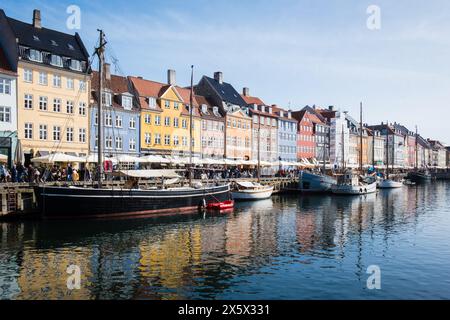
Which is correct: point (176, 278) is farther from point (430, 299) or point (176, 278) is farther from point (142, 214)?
point (142, 214)

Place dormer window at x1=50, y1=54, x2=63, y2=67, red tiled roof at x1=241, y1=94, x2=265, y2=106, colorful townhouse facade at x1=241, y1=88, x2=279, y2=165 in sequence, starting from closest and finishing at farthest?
dormer window at x1=50, y1=54, x2=63, y2=67
colorful townhouse facade at x1=241, y1=88, x2=279, y2=165
red tiled roof at x1=241, y1=94, x2=265, y2=106

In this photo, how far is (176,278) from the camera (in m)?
17.7

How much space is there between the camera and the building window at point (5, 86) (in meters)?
43.7

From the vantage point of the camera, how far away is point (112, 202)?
33.3 meters

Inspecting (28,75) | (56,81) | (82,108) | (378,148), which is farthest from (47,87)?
(378,148)

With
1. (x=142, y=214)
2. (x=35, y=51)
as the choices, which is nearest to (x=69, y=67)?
(x=35, y=51)

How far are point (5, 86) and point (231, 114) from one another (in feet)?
131

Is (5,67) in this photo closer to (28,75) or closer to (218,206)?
(28,75)

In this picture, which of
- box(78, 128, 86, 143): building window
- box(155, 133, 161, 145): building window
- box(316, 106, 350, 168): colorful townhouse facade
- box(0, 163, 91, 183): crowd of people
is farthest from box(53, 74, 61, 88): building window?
box(316, 106, 350, 168): colorful townhouse facade

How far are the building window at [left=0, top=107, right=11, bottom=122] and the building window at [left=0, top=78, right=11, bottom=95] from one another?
5.30 ft

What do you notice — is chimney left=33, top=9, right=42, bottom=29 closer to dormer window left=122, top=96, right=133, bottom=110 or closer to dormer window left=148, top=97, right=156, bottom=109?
dormer window left=122, top=96, right=133, bottom=110

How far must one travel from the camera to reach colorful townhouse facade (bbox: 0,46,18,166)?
43531 mm

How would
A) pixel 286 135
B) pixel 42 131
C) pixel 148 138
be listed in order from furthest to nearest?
pixel 286 135 → pixel 148 138 → pixel 42 131
